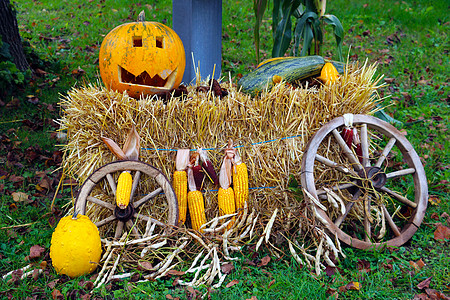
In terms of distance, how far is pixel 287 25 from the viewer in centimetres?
395

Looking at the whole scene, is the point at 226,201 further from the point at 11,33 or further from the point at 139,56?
the point at 11,33

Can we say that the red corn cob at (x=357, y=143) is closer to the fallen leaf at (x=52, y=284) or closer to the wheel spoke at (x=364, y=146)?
the wheel spoke at (x=364, y=146)

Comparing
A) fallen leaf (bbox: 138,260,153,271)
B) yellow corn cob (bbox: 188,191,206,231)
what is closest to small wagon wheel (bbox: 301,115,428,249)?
yellow corn cob (bbox: 188,191,206,231)

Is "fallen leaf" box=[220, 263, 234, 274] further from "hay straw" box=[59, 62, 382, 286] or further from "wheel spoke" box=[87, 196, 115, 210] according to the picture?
"wheel spoke" box=[87, 196, 115, 210]

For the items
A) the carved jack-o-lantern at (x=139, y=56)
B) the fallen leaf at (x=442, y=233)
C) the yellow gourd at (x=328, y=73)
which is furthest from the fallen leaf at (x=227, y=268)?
the yellow gourd at (x=328, y=73)

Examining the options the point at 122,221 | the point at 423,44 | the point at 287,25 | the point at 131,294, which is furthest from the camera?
the point at 423,44

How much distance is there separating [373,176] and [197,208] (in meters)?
1.32

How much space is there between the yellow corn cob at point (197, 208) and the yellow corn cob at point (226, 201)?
135 millimetres

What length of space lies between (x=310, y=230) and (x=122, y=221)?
4.37ft

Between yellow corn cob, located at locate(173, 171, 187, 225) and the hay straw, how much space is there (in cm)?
10

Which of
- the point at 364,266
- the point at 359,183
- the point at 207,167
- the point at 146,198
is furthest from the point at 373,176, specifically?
the point at 146,198

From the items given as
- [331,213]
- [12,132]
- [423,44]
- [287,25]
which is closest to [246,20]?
[423,44]

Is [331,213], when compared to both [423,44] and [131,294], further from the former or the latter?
[423,44]

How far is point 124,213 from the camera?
2.65 metres
